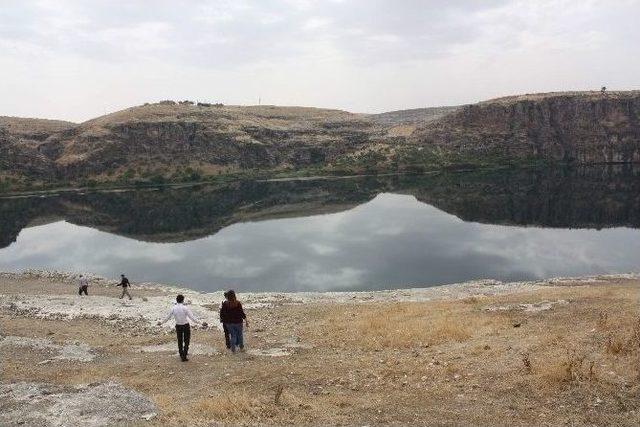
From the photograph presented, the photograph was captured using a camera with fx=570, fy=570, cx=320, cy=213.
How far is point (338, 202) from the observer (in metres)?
111

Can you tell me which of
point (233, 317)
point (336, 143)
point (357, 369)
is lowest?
point (357, 369)

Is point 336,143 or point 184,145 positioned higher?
point 336,143

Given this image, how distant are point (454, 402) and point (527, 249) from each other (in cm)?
5284

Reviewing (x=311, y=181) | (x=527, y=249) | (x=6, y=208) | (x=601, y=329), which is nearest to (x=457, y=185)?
(x=311, y=181)

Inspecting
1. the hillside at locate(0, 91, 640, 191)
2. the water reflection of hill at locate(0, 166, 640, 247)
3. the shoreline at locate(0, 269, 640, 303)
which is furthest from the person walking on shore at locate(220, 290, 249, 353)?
the hillside at locate(0, 91, 640, 191)

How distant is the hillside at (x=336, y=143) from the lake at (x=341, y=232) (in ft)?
96.1

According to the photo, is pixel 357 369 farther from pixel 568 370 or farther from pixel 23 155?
pixel 23 155

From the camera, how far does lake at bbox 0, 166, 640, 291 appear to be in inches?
2120

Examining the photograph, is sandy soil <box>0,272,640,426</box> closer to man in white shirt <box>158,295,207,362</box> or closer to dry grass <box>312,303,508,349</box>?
dry grass <box>312,303,508,349</box>

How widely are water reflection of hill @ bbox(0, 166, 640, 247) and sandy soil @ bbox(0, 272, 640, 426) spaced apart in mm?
56970

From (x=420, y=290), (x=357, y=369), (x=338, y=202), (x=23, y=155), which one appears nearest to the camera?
(x=357, y=369)

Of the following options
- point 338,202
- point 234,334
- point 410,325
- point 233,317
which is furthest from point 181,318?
point 338,202

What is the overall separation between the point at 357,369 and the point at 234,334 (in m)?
5.38

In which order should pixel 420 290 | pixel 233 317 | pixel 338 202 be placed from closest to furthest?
1. pixel 233 317
2. pixel 420 290
3. pixel 338 202
